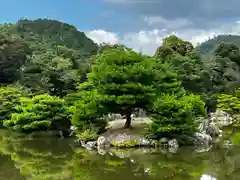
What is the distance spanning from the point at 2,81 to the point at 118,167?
19629 millimetres

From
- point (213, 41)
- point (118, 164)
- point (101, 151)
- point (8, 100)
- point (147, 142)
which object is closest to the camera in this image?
point (118, 164)

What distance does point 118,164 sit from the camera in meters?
9.28

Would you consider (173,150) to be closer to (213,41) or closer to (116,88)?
(116,88)

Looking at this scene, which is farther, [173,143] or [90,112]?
[90,112]

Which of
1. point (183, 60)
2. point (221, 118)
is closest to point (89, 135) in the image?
point (183, 60)

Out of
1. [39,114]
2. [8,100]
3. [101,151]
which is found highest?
[8,100]

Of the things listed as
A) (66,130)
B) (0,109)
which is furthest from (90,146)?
(0,109)

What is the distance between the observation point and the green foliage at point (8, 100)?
20016 mm

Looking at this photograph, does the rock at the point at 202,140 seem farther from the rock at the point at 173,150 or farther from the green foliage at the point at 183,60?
the green foliage at the point at 183,60

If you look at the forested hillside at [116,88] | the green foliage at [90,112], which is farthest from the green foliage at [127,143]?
the green foliage at [90,112]

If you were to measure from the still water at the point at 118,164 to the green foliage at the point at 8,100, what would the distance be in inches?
298

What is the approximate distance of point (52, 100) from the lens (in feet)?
52.2

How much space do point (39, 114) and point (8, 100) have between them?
5.56 m

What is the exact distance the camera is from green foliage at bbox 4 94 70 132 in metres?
15.5
